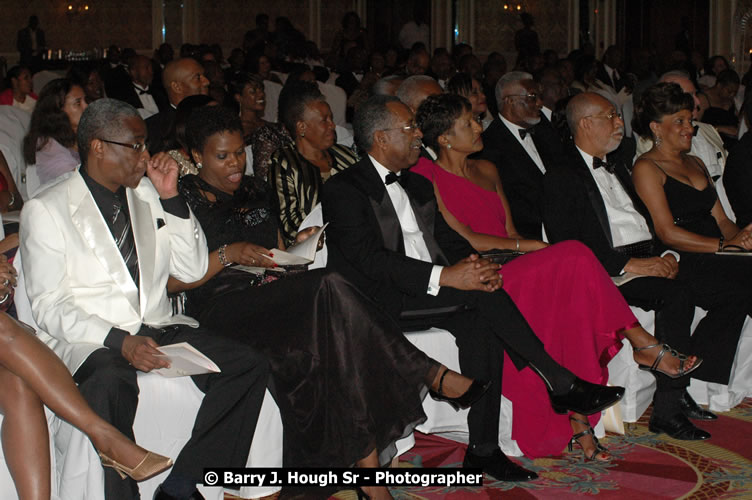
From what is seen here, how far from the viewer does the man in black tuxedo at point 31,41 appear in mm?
14352

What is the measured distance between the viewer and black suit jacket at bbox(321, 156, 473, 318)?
3.48m

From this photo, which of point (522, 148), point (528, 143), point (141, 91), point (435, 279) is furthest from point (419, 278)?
point (141, 91)

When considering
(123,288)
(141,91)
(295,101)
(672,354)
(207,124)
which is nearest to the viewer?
(123,288)

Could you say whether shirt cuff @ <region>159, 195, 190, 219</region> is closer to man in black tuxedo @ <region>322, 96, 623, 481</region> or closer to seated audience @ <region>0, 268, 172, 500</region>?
man in black tuxedo @ <region>322, 96, 623, 481</region>

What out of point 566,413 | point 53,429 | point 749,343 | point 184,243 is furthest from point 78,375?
point 749,343

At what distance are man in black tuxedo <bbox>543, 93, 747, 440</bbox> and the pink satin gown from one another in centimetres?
32

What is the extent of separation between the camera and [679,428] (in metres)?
3.82

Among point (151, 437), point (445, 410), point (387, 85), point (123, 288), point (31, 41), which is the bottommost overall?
point (445, 410)

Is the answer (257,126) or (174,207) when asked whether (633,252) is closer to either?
(174,207)

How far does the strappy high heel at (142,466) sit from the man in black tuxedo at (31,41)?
1259cm

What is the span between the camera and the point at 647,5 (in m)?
15.5

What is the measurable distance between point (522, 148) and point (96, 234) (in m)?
2.55

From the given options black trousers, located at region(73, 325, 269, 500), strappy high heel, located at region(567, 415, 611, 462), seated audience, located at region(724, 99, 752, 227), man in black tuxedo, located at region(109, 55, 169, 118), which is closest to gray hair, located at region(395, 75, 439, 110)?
seated audience, located at region(724, 99, 752, 227)

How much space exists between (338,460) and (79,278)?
101 centimetres
